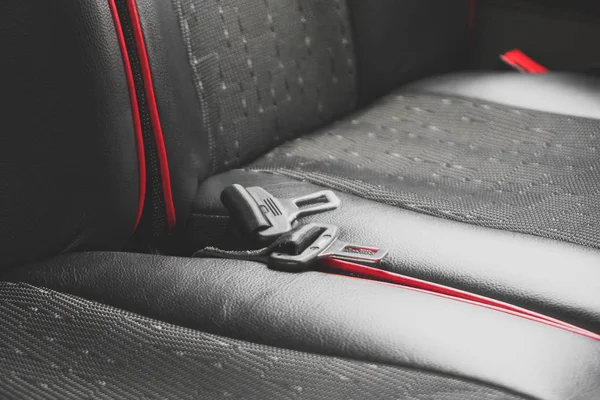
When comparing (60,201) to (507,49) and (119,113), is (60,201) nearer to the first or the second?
(119,113)

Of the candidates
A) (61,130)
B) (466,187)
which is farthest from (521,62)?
(61,130)

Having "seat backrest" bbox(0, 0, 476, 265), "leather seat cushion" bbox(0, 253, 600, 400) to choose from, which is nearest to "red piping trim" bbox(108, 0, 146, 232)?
"seat backrest" bbox(0, 0, 476, 265)

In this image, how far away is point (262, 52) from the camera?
3.51 ft

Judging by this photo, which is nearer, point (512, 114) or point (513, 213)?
point (513, 213)

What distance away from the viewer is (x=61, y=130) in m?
0.83

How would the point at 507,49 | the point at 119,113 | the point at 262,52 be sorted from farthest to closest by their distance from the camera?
the point at 507,49 < the point at 262,52 < the point at 119,113

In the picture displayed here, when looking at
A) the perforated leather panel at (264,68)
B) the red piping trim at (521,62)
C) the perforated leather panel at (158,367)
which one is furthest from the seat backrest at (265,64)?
the perforated leather panel at (158,367)

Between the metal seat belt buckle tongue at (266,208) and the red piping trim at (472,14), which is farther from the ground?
the red piping trim at (472,14)

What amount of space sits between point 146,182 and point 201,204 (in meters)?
0.08

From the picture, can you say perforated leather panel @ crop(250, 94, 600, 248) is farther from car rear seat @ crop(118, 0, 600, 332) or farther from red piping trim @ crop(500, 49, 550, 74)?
red piping trim @ crop(500, 49, 550, 74)

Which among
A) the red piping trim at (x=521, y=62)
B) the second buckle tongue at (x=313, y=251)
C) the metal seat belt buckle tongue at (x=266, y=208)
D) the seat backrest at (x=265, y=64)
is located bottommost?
the second buckle tongue at (x=313, y=251)

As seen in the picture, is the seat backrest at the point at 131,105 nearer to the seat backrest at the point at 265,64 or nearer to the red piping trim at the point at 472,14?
the seat backrest at the point at 265,64

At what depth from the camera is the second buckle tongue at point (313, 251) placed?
30.9 inches

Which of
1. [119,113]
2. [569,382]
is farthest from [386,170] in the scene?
[569,382]
